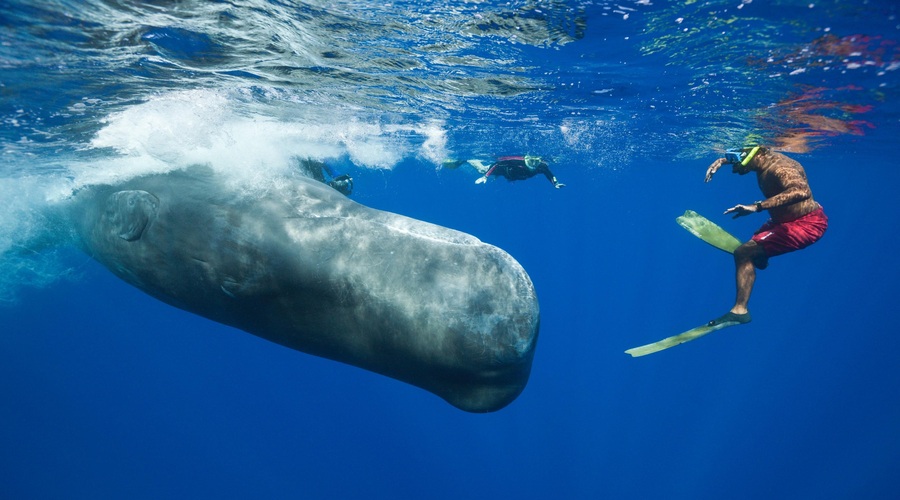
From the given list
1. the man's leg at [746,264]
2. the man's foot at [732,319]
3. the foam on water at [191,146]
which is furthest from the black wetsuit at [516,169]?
the man's foot at [732,319]

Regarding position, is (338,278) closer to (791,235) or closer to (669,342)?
(669,342)

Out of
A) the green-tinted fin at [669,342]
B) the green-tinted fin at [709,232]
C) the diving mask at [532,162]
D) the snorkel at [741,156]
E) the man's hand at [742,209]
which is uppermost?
the snorkel at [741,156]

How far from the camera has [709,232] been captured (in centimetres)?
686

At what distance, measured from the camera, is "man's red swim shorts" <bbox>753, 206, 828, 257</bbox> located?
21.8ft

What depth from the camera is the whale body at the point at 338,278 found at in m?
3.00

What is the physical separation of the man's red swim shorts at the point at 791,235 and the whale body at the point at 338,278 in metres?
5.41

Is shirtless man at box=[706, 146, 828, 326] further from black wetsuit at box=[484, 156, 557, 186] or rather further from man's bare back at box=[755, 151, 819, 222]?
black wetsuit at box=[484, 156, 557, 186]

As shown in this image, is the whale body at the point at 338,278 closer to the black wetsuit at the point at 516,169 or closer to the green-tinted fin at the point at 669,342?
the green-tinted fin at the point at 669,342

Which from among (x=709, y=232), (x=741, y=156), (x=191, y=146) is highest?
(x=741, y=156)

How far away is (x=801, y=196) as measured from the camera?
21.2 feet

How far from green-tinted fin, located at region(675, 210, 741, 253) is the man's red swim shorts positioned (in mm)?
345

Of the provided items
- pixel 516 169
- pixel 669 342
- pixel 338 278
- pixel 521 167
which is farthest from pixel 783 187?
pixel 516 169

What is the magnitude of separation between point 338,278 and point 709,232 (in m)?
5.77

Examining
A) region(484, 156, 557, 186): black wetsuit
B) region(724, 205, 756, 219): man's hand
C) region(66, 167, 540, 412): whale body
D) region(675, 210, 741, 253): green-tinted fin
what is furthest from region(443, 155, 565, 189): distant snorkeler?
region(66, 167, 540, 412): whale body
